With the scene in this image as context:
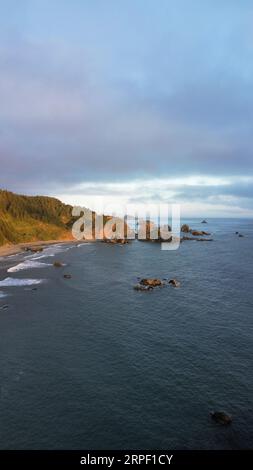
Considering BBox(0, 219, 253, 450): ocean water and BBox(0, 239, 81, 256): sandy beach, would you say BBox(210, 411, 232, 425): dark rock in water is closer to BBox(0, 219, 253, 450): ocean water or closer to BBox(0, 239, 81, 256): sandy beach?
BBox(0, 219, 253, 450): ocean water

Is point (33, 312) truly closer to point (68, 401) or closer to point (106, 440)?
point (68, 401)

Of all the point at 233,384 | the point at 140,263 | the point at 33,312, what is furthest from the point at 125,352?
the point at 140,263

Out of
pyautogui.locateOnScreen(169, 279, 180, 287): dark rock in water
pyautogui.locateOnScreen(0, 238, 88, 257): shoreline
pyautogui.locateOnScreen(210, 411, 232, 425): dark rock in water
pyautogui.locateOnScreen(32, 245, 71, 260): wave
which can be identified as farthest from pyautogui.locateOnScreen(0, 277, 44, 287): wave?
pyautogui.locateOnScreen(210, 411, 232, 425): dark rock in water

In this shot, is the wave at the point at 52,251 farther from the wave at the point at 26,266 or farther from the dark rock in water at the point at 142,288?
the dark rock in water at the point at 142,288

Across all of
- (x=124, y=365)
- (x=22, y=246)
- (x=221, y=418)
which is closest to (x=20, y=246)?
(x=22, y=246)

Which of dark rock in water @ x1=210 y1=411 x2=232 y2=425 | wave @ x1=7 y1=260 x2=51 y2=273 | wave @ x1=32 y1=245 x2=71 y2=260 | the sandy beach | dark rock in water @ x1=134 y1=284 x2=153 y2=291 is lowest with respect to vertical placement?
dark rock in water @ x1=210 y1=411 x2=232 y2=425

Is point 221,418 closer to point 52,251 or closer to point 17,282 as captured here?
point 17,282
